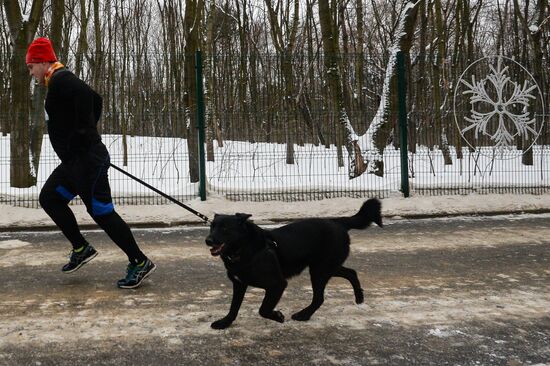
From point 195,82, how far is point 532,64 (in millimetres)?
8025

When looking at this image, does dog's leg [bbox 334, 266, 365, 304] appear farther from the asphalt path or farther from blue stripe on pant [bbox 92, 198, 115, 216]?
blue stripe on pant [bbox 92, 198, 115, 216]

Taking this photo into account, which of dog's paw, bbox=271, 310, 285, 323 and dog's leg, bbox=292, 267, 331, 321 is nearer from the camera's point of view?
dog's paw, bbox=271, 310, 285, 323

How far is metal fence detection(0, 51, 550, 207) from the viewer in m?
10.4

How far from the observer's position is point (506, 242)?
6.71 meters

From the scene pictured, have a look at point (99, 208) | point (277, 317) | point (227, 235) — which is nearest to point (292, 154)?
point (99, 208)

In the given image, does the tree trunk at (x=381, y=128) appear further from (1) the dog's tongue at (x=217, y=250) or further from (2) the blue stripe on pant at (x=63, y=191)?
(1) the dog's tongue at (x=217, y=250)

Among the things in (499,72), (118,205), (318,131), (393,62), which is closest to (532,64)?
(499,72)

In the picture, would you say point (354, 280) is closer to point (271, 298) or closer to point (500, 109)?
point (271, 298)

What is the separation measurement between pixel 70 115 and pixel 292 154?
20.5 feet

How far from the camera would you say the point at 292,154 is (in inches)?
408

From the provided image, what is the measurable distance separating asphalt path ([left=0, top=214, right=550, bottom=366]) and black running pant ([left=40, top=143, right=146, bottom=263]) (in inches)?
17.9

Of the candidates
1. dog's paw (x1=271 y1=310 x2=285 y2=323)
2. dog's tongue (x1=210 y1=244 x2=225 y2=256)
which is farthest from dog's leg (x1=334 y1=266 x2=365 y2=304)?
dog's tongue (x1=210 y1=244 x2=225 y2=256)

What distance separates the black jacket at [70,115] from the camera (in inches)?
173

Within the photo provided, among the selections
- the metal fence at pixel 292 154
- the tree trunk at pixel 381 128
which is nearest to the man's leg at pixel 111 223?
the metal fence at pixel 292 154
